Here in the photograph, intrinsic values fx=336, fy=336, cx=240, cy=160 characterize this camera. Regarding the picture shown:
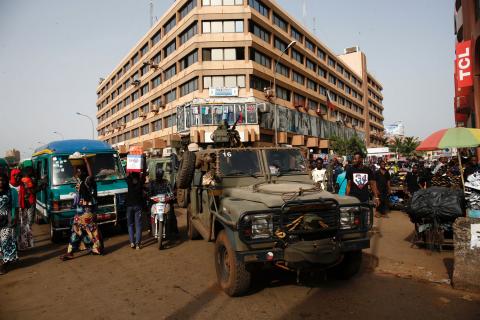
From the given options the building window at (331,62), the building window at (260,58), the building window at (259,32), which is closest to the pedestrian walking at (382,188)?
the building window at (260,58)

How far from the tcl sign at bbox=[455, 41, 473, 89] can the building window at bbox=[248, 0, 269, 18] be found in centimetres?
2043

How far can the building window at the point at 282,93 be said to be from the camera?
3570 cm

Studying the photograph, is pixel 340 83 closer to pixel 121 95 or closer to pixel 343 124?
pixel 343 124

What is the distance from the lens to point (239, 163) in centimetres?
600

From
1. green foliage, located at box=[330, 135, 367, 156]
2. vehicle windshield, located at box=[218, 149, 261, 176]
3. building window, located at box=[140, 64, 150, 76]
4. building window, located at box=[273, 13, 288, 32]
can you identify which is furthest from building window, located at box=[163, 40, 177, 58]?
vehicle windshield, located at box=[218, 149, 261, 176]

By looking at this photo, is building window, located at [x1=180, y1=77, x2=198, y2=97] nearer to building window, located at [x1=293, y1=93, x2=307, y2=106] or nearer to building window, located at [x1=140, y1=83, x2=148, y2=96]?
building window, located at [x1=293, y1=93, x2=307, y2=106]

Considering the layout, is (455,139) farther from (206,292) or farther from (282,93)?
(282,93)

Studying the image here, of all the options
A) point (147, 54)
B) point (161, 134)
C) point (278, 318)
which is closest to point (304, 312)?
point (278, 318)

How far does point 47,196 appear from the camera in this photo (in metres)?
8.61

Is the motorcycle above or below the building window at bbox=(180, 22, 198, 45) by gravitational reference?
below

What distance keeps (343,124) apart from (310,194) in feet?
179

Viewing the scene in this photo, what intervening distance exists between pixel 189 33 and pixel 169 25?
600cm

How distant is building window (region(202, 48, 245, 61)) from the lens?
103 feet

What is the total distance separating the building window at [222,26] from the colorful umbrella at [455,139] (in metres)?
27.6
